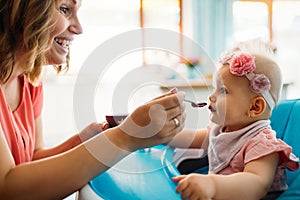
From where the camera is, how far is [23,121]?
96cm

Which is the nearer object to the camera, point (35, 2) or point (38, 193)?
point (38, 193)

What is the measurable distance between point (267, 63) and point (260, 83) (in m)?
0.05

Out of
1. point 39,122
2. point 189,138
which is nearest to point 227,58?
point 189,138

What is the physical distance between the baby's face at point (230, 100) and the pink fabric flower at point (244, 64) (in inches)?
0.8

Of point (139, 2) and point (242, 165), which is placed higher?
point (139, 2)

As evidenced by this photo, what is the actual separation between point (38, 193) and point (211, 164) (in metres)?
0.42

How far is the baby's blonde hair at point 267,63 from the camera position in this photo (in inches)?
33.3

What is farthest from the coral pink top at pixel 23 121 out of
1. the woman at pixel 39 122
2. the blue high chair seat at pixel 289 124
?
the blue high chair seat at pixel 289 124

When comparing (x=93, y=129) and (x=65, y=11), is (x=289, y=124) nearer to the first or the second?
(x=93, y=129)

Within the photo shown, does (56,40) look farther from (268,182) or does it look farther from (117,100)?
(268,182)

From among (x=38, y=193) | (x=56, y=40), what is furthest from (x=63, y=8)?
(x=38, y=193)

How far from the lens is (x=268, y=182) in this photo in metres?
0.79

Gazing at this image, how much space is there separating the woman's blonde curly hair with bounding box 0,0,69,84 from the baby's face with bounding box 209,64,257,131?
38cm

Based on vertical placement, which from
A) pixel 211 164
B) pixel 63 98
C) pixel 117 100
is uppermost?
pixel 117 100
